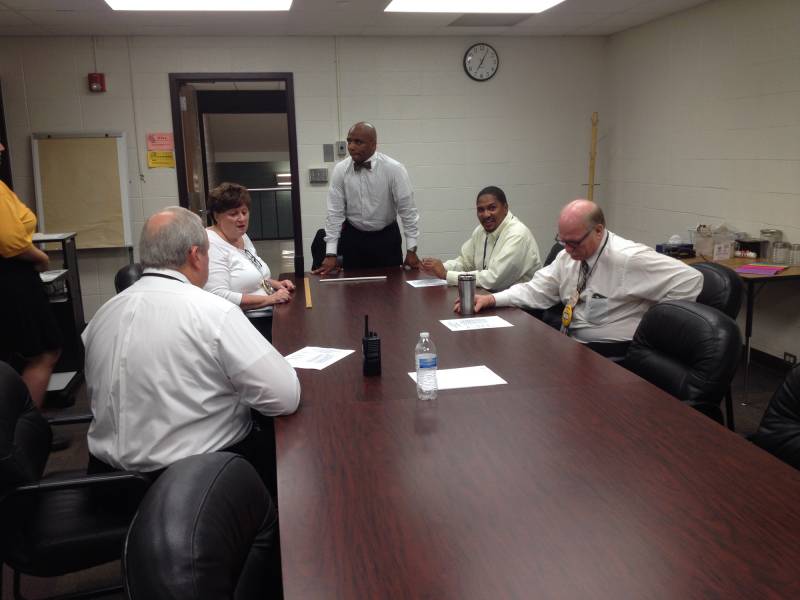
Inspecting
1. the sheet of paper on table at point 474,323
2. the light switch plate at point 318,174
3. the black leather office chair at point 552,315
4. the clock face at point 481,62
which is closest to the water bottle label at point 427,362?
the sheet of paper on table at point 474,323

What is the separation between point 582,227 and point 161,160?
4.22m

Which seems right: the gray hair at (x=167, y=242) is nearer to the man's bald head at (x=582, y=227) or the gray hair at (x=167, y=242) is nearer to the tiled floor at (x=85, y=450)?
the tiled floor at (x=85, y=450)

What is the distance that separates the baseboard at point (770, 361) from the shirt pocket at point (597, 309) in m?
2.17

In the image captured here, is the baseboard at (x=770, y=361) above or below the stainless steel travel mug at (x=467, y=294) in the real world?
below

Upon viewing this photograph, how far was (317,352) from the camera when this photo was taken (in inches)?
94.6

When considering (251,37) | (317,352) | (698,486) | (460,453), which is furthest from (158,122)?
(698,486)

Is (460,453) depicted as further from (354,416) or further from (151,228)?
(151,228)

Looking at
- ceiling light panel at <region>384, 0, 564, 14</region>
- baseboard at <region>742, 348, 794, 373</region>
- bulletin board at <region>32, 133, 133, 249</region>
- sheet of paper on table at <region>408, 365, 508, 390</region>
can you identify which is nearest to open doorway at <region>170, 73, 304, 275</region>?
bulletin board at <region>32, 133, 133, 249</region>

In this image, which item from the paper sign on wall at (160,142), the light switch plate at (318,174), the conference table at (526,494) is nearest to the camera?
the conference table at (526,494)

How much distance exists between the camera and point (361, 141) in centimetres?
427

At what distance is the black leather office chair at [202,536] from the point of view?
3.02 ft

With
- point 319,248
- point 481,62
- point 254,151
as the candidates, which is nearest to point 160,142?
point 319,248

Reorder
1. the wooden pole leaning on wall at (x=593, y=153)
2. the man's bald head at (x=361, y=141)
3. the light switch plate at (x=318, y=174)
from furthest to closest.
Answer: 1. the wooden pole leaning on wall at (x=593, y=153)
2. the light switch plate at (x=318, y=174)
3. the man's bald head at (x=361, y=141)

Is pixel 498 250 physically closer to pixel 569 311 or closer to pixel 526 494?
pixel 569 311
